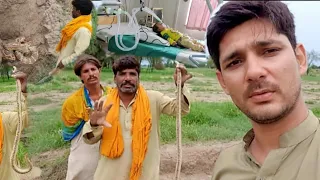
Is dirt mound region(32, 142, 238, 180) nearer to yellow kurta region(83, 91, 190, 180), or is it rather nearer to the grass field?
the grass field

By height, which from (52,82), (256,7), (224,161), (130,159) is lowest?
(52,82)

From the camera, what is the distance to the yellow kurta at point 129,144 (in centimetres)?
252

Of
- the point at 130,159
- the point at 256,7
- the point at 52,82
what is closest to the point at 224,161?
the point at 256,7

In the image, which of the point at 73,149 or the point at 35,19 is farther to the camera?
the point at 35,19

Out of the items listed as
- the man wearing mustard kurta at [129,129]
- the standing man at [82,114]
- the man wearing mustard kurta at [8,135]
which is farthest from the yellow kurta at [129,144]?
the man wearing mustard kurta at [8,135]

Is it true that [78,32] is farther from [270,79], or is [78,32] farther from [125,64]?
[270,79]

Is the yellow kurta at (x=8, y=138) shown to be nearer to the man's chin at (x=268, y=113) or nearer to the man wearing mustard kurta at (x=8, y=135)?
the man wearing mustard kurta at (x=8, y=135)

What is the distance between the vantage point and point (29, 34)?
398 centimetres

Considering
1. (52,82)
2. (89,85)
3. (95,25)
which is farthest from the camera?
(52,82)

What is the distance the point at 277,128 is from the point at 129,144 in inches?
64.4

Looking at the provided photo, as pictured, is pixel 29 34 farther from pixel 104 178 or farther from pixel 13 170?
pixel 104 178

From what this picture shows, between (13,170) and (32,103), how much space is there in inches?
79.8

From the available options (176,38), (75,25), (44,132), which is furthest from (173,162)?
(75,25)

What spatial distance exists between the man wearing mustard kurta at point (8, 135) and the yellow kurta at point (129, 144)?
1.47ft
